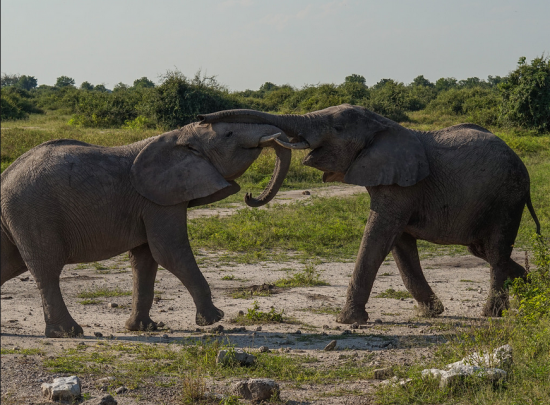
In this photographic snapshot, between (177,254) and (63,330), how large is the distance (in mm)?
1360

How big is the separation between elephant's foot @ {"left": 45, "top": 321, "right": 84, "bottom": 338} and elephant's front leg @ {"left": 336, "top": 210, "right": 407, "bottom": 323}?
2.81 metres

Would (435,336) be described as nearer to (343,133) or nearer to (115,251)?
(343,133)

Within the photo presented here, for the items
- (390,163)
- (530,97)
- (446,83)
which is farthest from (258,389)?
(446,83)

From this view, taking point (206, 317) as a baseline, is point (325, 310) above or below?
below

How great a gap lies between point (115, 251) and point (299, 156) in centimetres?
1433

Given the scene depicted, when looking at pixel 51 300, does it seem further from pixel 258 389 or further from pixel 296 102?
pixel 296 102

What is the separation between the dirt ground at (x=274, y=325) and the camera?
5512 millimetres

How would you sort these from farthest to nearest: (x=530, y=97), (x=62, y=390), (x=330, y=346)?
(x=530, y=97)
(x=330, y=346)
(x=62, y=390)

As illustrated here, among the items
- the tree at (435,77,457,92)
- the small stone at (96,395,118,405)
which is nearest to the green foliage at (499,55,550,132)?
the small stone at (96,395,118,405)

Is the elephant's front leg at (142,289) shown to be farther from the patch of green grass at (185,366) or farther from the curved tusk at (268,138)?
the curved tusk at (268,138)

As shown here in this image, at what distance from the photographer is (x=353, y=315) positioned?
7629mm

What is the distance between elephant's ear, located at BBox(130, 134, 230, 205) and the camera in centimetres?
725

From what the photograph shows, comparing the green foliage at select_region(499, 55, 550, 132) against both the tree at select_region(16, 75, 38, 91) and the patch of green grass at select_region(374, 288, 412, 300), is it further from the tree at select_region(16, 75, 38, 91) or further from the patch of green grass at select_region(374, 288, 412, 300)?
the tree at select_region(16, 75, 38, 91)

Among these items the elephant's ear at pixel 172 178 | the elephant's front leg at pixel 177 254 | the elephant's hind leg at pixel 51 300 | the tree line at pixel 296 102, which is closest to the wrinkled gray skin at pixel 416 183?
the elephant's ear at pixel 172 178
